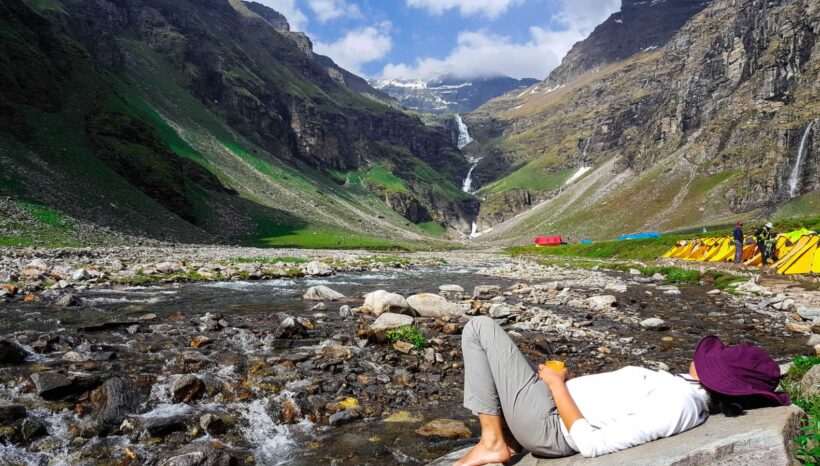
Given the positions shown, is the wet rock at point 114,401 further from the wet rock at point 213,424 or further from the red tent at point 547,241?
the red tent at point 547,241

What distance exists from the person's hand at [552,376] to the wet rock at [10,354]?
1023 cm

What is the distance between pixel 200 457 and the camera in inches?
246

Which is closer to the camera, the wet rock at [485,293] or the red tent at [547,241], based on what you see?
the wet rock at [485,293]

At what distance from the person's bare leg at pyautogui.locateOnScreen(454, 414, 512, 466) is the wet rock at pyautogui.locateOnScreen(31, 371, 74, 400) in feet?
23.0

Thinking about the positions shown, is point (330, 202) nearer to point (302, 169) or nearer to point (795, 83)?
point (302, 169)

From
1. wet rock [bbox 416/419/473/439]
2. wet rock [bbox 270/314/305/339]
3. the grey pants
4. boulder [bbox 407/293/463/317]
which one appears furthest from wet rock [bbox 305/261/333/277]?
the grey pants

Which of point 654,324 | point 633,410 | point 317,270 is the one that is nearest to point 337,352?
point 633,410

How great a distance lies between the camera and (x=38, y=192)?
42719 millimetres

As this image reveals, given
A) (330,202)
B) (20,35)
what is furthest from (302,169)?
(20,35)

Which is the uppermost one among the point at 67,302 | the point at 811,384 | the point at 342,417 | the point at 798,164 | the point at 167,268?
the point at 798,164

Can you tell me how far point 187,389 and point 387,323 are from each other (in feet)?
19.7

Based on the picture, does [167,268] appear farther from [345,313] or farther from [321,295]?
[345,313]

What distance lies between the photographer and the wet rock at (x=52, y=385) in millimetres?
7496

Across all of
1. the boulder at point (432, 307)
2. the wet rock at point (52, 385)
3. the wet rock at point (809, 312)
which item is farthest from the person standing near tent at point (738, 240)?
the wet rock at point (52, 385)
